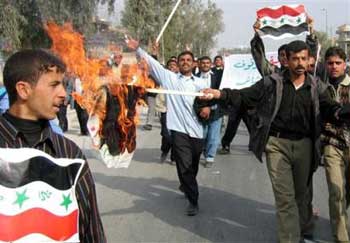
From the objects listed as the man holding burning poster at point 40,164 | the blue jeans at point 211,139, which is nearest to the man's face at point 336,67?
the man holding burning poster at point 40,164

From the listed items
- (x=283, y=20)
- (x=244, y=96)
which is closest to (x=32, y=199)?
(x=244, y=96)

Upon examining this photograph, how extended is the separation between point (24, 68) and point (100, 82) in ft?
9.20

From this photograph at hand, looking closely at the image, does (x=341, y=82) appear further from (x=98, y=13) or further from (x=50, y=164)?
(x=98, y=13)

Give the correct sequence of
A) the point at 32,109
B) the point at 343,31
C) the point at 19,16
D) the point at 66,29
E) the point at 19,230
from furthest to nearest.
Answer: the point at 343,31 → the point at 19,16 → the point at 66,29 → the point at 32,109 → the point at 19,230

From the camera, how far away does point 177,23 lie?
5056 centimetres

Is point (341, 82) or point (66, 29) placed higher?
point (66, 29)

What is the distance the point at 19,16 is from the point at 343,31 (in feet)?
239

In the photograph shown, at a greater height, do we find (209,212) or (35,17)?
(35,17)

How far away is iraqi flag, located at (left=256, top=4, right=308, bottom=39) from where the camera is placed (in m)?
6.93

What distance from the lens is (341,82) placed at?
17.4ft

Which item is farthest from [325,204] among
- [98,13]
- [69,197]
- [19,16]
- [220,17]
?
[220,17]

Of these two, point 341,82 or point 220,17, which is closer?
point 341,82

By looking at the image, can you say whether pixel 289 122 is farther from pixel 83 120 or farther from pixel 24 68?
pixel 83 120

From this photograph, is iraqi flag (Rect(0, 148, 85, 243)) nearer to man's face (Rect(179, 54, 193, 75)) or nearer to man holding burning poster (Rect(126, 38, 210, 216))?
man holding burning poster (Rect(126, 38, 210, 216))
